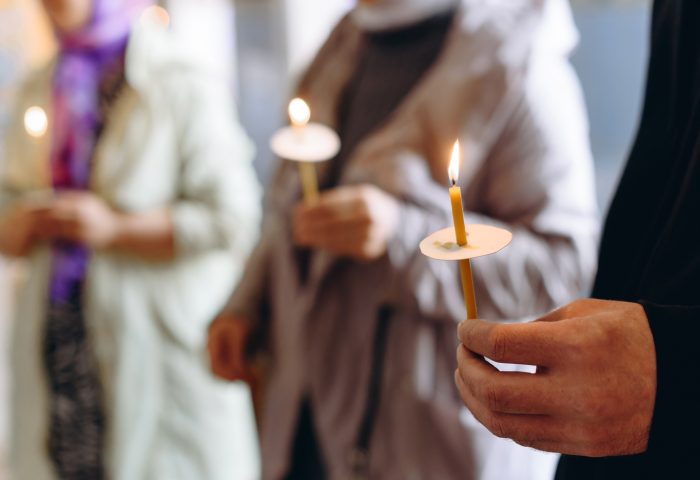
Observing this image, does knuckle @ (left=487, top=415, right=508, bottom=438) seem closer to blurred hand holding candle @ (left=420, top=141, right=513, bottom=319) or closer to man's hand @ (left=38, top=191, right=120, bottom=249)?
blurred hand holding candle @ (left=420, top=141, right=513, bottom=319)

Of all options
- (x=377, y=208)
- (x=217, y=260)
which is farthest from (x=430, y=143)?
(x=217, y=260)

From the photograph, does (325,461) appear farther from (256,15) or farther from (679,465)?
(256,15)

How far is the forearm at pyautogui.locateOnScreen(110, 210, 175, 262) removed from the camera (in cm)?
151

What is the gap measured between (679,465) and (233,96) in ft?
7.16

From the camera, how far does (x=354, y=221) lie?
38.2 inches

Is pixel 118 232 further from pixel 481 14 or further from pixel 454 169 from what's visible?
pixel 454 169

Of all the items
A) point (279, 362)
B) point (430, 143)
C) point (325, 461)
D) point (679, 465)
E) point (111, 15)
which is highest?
point (111, 15)

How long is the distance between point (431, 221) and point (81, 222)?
760mm

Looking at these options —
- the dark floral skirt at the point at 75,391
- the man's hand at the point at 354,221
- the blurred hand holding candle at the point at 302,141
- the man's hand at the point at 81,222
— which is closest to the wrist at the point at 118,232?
the man's hand at the point at 81,222

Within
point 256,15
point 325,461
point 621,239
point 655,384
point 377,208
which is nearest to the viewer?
point 655,384

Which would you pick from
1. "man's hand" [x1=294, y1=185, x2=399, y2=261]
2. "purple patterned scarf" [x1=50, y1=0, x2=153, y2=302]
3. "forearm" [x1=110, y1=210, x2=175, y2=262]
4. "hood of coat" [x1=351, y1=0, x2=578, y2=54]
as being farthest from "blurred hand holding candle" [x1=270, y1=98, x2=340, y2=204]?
"purple patterned scarf" [x1=50, y1=0, x2=153, y2=302]

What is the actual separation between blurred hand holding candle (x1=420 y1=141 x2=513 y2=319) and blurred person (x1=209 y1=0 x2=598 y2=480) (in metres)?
0.49

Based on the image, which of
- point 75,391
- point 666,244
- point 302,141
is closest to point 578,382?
point 666,244

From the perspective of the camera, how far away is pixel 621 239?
0.60 metres
